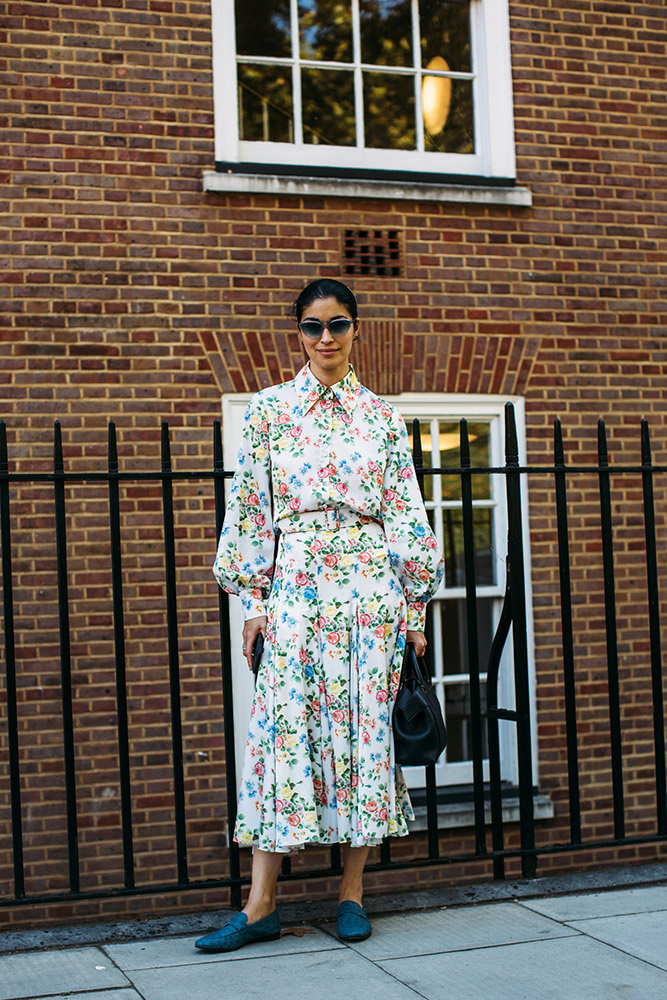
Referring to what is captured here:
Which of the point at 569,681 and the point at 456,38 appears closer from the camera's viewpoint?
the point at 569,681

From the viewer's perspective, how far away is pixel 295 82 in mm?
6418

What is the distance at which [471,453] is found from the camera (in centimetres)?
660

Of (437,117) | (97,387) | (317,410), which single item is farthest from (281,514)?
(437,117)

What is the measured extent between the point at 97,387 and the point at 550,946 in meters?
3.64

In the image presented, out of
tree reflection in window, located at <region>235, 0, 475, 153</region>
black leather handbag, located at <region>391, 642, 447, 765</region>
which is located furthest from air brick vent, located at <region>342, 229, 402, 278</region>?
black leather handbag, located at <region>391, 642, 447, 765</region>

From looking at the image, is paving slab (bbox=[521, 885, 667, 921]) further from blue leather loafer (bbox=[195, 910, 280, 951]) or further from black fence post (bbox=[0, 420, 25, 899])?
black fence post (bbox=[0, 420, 25, 899])

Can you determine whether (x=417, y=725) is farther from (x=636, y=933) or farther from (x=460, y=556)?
(x=460, y=556)

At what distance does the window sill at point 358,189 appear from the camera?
6.07 meters

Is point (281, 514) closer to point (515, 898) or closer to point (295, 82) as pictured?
point (515, 898)

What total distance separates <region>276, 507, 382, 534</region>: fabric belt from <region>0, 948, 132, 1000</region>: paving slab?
1.42 metres

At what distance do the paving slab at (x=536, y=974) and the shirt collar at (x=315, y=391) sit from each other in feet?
5.59

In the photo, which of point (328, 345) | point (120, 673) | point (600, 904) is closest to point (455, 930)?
point (600, 904)

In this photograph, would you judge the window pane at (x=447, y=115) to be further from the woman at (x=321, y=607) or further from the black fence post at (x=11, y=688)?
the black fence post at (x=11, y=688)

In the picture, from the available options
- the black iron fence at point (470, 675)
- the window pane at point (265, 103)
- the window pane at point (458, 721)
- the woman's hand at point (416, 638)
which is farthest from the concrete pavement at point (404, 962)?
the window pane at point (265, 103)
